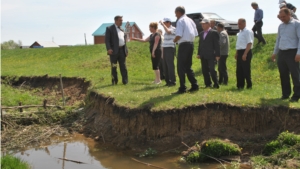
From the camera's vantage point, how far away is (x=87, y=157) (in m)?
8.55

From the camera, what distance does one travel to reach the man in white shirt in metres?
9.49

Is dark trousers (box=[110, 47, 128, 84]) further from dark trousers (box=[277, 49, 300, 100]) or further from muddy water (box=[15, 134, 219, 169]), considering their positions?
dark trousers (box=[277, 49, 300, 100])

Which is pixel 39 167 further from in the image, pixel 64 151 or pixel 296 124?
pixel 296 124

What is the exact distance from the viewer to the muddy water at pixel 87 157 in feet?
25.1

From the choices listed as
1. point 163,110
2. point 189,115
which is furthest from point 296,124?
point 163,110

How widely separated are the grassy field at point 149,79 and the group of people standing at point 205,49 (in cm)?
40

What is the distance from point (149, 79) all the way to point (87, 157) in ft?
19.1

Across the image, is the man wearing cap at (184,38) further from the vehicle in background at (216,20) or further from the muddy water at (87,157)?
the vehicle in background at (216,20)

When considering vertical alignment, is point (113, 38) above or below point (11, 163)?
above

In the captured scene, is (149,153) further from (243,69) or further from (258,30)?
(258,30)

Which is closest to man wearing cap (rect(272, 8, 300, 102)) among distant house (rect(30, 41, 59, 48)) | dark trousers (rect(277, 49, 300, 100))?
dark trousers (rect(277, 49, 300, 100))

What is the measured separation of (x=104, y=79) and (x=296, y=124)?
24.6 ft

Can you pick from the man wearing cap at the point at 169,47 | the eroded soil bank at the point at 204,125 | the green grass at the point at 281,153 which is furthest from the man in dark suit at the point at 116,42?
the green grass at the point at 281,153

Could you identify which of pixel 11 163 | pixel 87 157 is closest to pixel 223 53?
pixel 87 157
